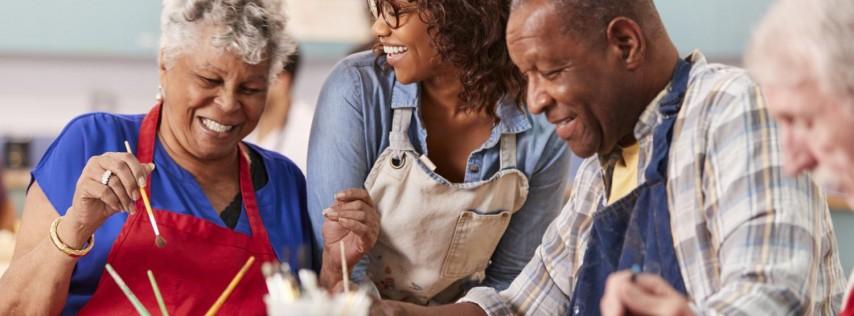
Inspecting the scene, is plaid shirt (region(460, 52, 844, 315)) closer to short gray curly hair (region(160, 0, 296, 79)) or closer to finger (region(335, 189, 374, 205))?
finger (region(335, 189, 374, 205))

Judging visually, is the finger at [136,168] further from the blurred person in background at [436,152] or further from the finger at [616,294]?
the finger at [616,294]

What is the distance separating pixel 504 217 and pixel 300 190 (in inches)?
15.1

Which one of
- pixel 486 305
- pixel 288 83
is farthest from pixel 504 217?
pixel 288 83

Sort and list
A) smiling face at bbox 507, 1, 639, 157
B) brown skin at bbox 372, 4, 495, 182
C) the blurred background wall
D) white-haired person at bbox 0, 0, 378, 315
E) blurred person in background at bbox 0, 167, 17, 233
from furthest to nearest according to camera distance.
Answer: the blurred background wall → blurred person in background at bbox 0, 167, 17, 233 → brown skin at bbox 372, 4, 495, 182 → white-haired person at bbox 0, 0, 378, 315 → smiling face at bbox 507, 1, 639, 157

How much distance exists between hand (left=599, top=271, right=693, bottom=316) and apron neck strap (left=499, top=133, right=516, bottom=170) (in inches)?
33.0

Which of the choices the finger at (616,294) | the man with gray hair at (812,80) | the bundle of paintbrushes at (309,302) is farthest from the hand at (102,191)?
the man with gray hair at (812,80)

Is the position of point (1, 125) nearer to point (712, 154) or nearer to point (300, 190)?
point (300, 190)

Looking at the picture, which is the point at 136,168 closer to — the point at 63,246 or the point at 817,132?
the point at 63,246

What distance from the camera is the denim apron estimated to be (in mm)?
1569

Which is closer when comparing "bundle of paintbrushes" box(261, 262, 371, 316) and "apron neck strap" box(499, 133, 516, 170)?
"bundle of paintbrushes" box(261, 262, 371, 316)

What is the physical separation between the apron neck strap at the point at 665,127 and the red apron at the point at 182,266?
0.74 metres

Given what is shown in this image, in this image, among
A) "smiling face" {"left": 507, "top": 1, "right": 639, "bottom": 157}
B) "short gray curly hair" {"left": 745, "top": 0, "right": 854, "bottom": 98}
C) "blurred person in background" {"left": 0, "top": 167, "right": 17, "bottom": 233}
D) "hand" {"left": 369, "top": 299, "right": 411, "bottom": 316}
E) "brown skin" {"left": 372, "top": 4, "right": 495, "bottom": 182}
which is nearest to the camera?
"short gray curly hair" {"left": 745, "top": 0, "right": 854, "bottom": 98}

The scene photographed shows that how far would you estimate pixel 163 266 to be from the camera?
6.50ft

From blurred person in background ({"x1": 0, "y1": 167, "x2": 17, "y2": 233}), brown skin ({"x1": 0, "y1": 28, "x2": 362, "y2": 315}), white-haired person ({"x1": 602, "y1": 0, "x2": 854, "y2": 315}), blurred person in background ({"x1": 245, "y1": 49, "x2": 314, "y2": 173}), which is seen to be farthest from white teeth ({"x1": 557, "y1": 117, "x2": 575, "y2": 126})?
blurred person in background ({"x1": 245, "y1": 49, "x2": 314, "y2": 173})
